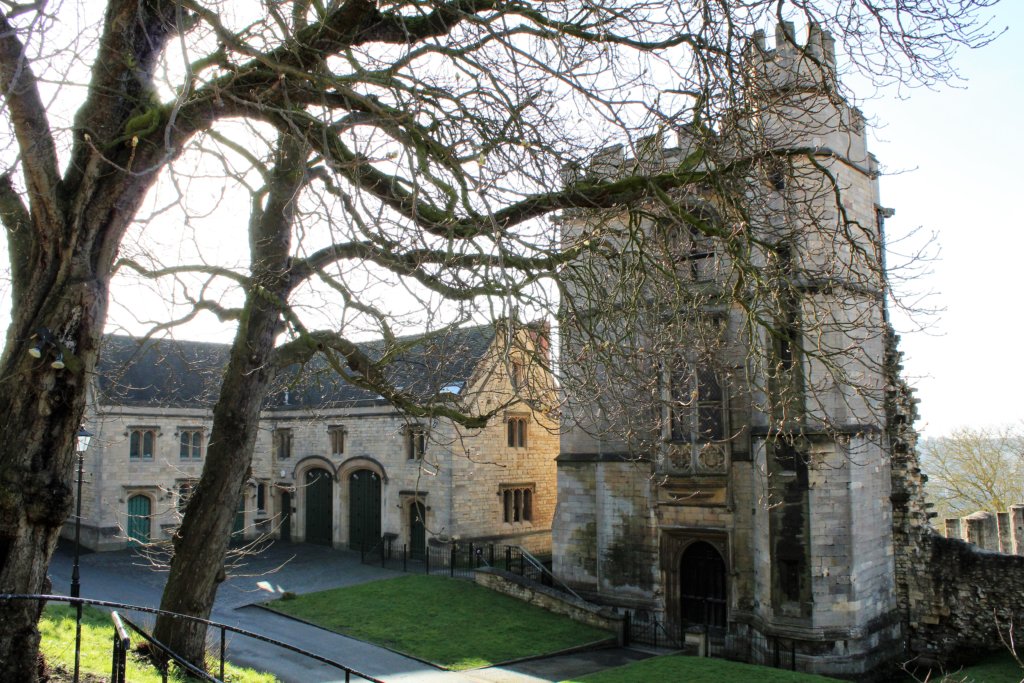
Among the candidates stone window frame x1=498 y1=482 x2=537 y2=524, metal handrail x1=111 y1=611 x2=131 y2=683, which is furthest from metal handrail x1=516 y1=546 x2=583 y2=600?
metal handrail x1=111 y1=611 x2=131 y2=683

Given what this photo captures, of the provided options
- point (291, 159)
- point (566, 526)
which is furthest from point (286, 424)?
point (291, 159)

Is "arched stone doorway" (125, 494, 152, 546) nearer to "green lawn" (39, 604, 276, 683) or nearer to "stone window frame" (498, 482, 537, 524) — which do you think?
"stone window frame" (498, 482, 537, 524)

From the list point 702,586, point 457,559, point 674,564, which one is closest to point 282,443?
point 457,559

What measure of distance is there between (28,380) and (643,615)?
1603cm

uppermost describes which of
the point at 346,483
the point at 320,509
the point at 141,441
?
the point at 141,441

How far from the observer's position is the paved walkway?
15703mm

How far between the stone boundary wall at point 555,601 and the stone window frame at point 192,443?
15.1 m

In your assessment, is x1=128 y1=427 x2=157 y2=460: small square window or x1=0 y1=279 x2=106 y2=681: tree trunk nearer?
x1=0 y1=279 x2=106 y2=681: tree trunk

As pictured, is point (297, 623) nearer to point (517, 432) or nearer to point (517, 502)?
point (517, 502)

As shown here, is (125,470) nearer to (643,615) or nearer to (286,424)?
(286,424)

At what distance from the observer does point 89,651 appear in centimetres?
987

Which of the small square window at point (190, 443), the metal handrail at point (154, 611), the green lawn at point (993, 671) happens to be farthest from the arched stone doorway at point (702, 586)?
the small square window at point (190, 443)

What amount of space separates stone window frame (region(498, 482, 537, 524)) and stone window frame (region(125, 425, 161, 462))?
1346 centimetres

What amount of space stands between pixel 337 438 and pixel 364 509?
9.93 feet
